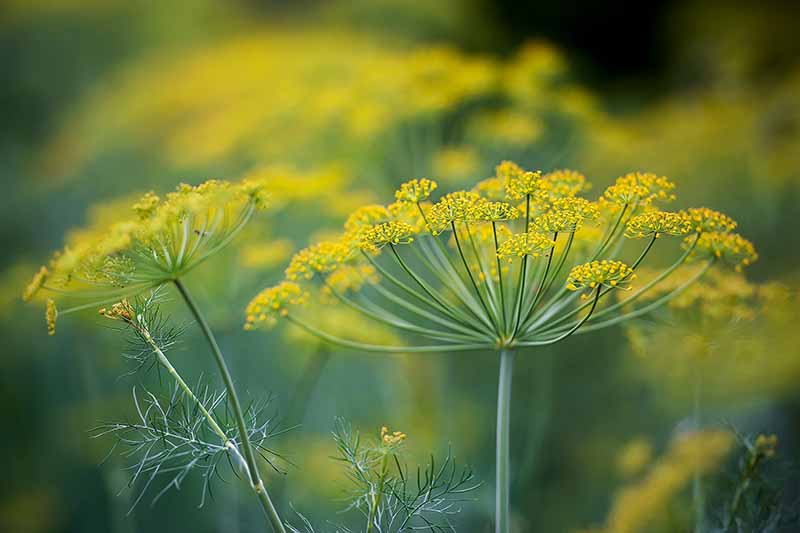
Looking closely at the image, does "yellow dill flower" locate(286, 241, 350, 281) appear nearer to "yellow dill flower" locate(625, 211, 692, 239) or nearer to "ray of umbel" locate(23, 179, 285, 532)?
"ray of umbel" locate(23, 179, 285, 532)

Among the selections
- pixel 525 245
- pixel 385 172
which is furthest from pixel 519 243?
pixel 385 172

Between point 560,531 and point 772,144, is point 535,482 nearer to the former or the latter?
point 560,531

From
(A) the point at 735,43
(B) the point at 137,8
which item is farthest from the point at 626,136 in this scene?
(B) the point at 137,8

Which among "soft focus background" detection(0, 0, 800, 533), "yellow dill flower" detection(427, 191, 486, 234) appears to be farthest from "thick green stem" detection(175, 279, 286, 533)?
"soft focus background" detection(0, 0, 800, 533)

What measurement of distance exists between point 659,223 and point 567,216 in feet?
0.40

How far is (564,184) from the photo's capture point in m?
1.16

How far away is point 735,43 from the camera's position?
11.3ft

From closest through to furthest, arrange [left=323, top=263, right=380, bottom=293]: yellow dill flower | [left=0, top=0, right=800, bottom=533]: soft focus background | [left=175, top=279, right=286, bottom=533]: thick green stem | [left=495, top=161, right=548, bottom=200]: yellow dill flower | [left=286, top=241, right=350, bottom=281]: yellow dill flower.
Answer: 1. [left=175, top=279, right=286, bottom=533]: thick green stem
2. [left=495, top=161, right=548, bottom=200]: yellow dill flower
3. [left=286, top=241, right=350, bottom=281]: yellow dill flower
4. [left=323, top=263, right=380, bottom=293]: yellow dill flower
5. [left=0, top=0, right=800, bottom=533]: soft focus background

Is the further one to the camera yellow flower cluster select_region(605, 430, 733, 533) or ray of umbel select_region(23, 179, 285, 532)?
yellow flower cluster select_region(605, 430, 733, 533)

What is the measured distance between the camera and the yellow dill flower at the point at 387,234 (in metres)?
0.99

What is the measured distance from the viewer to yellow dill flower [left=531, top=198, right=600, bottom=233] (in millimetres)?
947

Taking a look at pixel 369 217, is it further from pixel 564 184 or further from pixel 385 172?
pixel 385 172

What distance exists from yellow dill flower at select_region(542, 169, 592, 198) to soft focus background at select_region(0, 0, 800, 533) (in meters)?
0.31

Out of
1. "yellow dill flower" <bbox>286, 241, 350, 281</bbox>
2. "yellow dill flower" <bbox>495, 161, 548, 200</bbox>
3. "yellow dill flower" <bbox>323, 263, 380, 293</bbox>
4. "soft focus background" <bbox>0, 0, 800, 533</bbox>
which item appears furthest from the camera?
"soft focus background" <bbox>0, 0, 800, 533</bbox>
